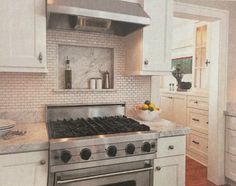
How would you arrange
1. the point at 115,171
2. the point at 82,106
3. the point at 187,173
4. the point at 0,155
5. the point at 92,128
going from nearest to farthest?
1. the point at 0,155
2. the point at 115,171
3. the point at 92,128
4. the point at 82,106
5. the point at 187,173

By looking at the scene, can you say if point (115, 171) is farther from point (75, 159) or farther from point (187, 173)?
point (187, 173)

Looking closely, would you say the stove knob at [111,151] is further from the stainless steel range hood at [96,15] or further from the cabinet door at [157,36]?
the stainless steel range hood at [96,15]

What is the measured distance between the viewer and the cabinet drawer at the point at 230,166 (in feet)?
8.91

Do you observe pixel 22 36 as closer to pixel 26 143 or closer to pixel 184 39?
pixel 26 143

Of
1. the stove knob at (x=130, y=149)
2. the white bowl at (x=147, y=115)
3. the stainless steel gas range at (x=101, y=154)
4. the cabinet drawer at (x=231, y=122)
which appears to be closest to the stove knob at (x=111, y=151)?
the stainless steel gas range at (x=101, y=154)

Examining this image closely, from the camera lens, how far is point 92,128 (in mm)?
1698

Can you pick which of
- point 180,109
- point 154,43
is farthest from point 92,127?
point 180,109

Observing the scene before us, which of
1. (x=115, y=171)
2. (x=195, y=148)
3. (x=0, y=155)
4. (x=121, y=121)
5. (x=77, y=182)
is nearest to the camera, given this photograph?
(x=0, y=155)

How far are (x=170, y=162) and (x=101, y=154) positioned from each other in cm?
67

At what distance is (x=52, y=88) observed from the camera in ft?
6.65

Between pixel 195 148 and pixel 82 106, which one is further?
pixel 195 148

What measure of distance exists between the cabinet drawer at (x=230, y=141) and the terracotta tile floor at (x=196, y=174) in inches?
21.0

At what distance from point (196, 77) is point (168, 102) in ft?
2.63

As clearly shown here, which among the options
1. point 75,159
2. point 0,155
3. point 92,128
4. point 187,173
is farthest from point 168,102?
point 0,155
